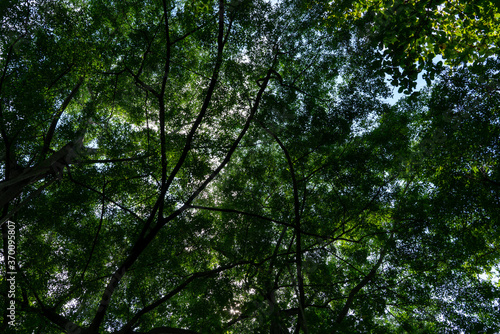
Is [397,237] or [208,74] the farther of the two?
[208,74]

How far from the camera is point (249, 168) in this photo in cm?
883

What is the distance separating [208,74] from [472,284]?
31.9 feet

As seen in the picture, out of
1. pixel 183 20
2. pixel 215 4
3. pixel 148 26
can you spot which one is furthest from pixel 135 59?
pixel 215 4

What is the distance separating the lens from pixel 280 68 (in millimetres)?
8312

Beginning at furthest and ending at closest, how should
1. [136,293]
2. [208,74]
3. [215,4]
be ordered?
[208,74]
[136,293]
[215,4]

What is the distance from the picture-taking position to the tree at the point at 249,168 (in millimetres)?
7031

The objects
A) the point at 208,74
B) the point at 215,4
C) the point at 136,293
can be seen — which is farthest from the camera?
the point at 208,74

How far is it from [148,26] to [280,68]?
3886mm

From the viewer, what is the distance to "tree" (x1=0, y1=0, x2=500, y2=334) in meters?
7.03

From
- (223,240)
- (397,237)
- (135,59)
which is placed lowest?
(397,237)

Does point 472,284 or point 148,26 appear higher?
point 148,26

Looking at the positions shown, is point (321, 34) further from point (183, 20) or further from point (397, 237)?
point (397, 237)

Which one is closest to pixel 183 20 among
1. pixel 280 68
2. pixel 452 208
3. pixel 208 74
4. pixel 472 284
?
pixel 208 74

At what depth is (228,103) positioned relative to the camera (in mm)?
7723
